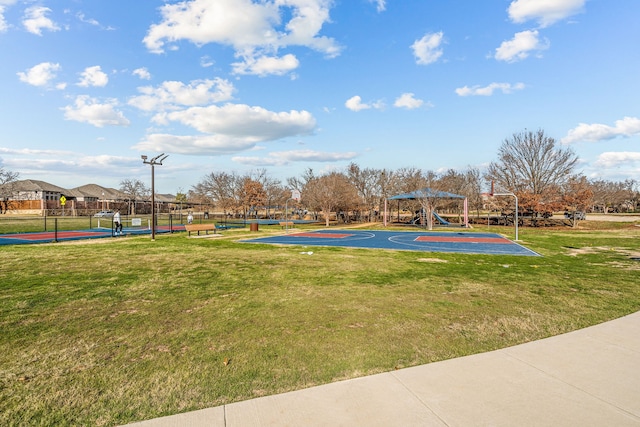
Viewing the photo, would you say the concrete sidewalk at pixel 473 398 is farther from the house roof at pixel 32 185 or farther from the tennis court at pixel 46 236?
the house roof at pixel 32 185

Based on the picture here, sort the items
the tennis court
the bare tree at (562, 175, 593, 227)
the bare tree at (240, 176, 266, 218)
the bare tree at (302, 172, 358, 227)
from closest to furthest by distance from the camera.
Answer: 1. the tennis court
2. the bare tree at (562, 175, 593, 227)
3. the bare tree at (302, 172, 358, 227)
4. the bare tree at (240, 176, 266, 218)

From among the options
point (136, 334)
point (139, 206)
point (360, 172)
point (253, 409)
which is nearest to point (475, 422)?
point (253, 409)

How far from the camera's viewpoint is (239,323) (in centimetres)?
591

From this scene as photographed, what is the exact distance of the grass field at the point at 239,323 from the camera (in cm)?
373

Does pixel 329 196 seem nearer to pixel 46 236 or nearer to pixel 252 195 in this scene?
pixel 252 195

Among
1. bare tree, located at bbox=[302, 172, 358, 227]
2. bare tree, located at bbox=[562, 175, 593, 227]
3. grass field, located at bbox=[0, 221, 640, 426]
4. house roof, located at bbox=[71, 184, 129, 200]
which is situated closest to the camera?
grass field, located at bbox=[0, 221, 640, 426]

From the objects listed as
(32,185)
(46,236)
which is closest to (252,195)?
(46,236)

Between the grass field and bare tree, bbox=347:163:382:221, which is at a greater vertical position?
bare tree, bbox=347:163:382:221

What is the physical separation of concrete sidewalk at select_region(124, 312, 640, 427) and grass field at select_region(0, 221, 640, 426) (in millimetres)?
312

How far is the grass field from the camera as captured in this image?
373 cm

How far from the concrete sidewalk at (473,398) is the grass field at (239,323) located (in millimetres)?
312

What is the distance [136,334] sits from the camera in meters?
5.40

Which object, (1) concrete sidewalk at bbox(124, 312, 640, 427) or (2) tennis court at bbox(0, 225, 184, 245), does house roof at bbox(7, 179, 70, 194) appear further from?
(1) concrete sidewalk at bbox(124, 312, 640, 427)

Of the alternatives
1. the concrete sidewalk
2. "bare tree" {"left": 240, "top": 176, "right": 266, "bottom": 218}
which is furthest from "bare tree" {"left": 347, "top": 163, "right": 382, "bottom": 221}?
the concrete sidewalk
